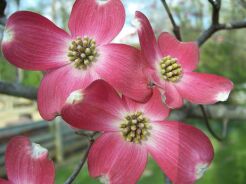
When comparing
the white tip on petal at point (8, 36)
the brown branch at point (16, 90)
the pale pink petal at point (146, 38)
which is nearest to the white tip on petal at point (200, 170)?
the pale pink petal at point (146, 38)

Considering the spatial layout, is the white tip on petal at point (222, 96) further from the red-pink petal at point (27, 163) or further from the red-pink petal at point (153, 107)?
the red-pink petal at point (27, 163)

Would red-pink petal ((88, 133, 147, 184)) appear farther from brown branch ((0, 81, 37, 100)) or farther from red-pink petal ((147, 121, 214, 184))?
brown branch ((0, 81, 37, 100))

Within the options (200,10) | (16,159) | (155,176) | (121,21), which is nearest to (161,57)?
(121,21)

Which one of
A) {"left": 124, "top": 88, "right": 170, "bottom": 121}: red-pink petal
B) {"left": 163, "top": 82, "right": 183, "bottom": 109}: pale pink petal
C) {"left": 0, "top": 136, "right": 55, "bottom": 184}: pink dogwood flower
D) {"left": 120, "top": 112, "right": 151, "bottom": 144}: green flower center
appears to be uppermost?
{"left": 163, "top": 82, "right": 183, "bottom": 109}: pale pink petal

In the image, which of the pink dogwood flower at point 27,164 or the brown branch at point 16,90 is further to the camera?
the brown branch at point 16,90

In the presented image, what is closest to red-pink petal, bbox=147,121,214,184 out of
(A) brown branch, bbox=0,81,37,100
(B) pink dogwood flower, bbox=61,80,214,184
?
(B) pink dogwood flower, bbox=61,80,214,184

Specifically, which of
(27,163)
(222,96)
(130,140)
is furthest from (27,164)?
(222,96)

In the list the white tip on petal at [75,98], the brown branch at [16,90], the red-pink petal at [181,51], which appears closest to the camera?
the white tip on petal at [75,98]
